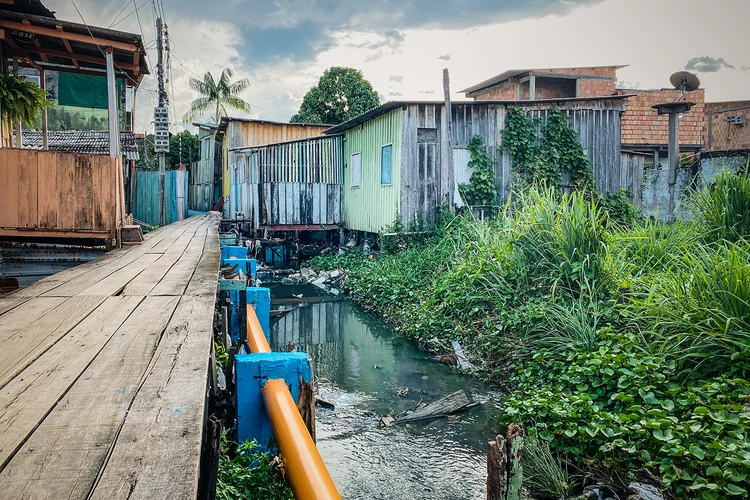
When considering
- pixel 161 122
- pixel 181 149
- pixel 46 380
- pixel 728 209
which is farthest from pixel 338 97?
pixel 46 380

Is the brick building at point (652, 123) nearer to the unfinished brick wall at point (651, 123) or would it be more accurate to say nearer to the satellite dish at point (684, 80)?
the unfinished brick wall at point (651, 123)

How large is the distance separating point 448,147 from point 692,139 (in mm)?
15116

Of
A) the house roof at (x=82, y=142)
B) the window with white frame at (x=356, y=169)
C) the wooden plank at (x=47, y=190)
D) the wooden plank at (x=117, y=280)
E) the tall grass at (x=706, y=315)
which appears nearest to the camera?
the wooden plank at (x=117, y=280)

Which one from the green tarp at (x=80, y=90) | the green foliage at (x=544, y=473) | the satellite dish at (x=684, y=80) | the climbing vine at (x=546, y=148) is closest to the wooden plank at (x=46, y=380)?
the green foliage at (x=544, y=473)

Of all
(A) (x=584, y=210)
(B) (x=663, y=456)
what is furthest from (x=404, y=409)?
(A) (x=584, y=210)

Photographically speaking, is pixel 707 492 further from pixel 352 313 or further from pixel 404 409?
pixel 352 313

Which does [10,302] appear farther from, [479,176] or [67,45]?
[479,176]

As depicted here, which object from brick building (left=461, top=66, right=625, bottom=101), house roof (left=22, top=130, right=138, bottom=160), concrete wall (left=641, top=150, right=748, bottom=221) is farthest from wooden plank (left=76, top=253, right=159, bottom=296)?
brick building (left=461, top=66, right=625, bottom=101)

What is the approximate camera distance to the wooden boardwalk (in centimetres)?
124

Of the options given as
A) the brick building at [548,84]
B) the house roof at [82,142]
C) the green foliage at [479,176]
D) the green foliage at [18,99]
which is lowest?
the green foliage at [479,176]

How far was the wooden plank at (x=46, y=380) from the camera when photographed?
150cm

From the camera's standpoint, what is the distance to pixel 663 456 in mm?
3646

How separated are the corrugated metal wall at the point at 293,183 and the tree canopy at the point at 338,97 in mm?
11209

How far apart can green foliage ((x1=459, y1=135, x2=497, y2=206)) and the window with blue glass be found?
179 cm
